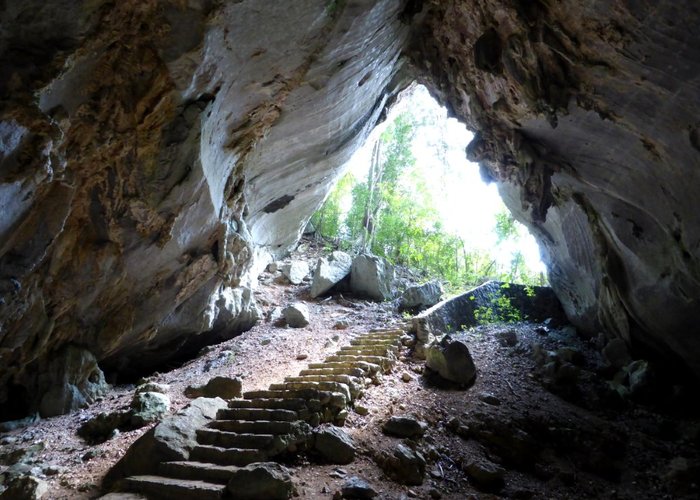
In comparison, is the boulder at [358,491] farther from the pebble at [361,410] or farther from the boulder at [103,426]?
the boulder at [103,426]

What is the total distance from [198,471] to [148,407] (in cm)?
239

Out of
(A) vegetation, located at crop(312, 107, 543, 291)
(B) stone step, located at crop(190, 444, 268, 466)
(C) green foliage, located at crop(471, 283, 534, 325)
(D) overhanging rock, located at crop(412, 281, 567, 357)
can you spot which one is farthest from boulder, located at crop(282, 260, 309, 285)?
(B) stone step, located at crop(190, 444, 268, 466)

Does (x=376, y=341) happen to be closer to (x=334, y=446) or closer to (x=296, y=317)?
(x=296, y=317)

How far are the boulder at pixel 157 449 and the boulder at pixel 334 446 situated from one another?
177cm

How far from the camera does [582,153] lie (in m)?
7.52

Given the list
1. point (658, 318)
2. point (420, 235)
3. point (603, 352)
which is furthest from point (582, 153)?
point (420, 235)

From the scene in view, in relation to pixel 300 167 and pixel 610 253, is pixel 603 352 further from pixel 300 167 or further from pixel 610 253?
pixel 300 167

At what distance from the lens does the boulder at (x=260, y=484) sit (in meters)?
4.65

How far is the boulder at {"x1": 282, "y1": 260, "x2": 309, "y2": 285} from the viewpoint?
18125 mm

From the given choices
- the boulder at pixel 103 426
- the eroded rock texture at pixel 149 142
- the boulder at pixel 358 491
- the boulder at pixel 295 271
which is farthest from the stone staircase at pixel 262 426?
the boulder at pixel 295 271

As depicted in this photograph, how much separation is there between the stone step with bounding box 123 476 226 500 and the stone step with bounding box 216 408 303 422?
1.42 m

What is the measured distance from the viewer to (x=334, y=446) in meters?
5.67

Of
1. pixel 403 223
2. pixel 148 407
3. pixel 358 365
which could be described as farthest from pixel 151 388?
pixel 403 223

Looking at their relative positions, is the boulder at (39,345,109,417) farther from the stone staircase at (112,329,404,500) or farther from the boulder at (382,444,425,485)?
the boulder at (382,444,425,485)
